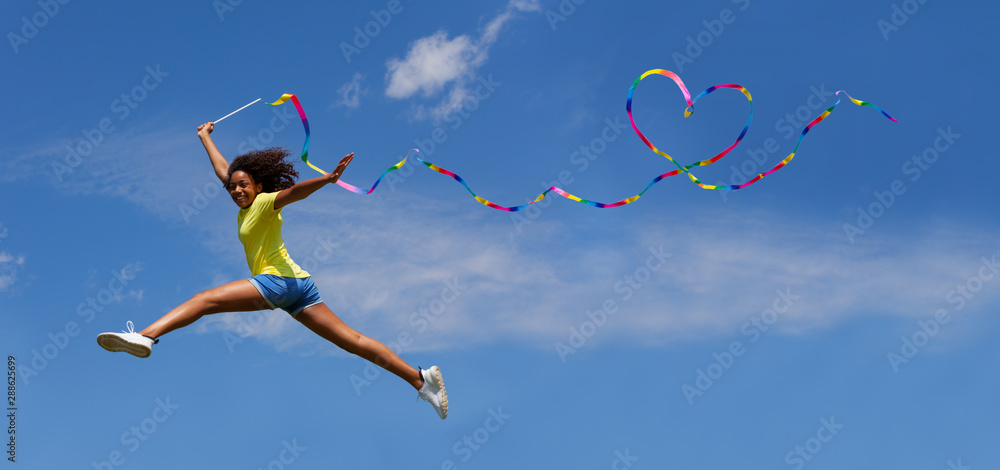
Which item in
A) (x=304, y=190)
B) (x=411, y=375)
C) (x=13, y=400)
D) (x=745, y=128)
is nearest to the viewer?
(x=304, y=190)

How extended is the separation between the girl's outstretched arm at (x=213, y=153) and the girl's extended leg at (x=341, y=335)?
1442 millimetres

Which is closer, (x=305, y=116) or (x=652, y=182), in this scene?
(x=305, y=116)

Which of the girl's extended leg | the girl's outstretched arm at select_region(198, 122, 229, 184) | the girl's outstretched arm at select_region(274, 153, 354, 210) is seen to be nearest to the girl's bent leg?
the girl's extended leg

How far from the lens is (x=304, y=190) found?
7188 mm

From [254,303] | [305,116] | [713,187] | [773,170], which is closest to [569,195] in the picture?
[713,187]

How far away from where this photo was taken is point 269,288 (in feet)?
24.7

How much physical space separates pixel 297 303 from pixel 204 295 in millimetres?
802

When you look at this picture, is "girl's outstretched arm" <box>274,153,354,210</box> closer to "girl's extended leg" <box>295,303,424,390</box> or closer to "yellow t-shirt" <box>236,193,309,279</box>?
"yellow t-shirt" <box>236,193,309,279</box>

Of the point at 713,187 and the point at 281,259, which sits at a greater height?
the point at 713,187

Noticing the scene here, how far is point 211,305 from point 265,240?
718 mm

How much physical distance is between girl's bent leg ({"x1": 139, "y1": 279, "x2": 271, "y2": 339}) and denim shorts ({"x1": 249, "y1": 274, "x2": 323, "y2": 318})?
0.06m

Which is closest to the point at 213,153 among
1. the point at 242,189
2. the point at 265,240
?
the point at 242,189

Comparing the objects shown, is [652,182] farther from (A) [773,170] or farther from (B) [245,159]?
(B) [245,159]

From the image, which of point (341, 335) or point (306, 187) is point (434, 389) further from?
point (306, 187)
